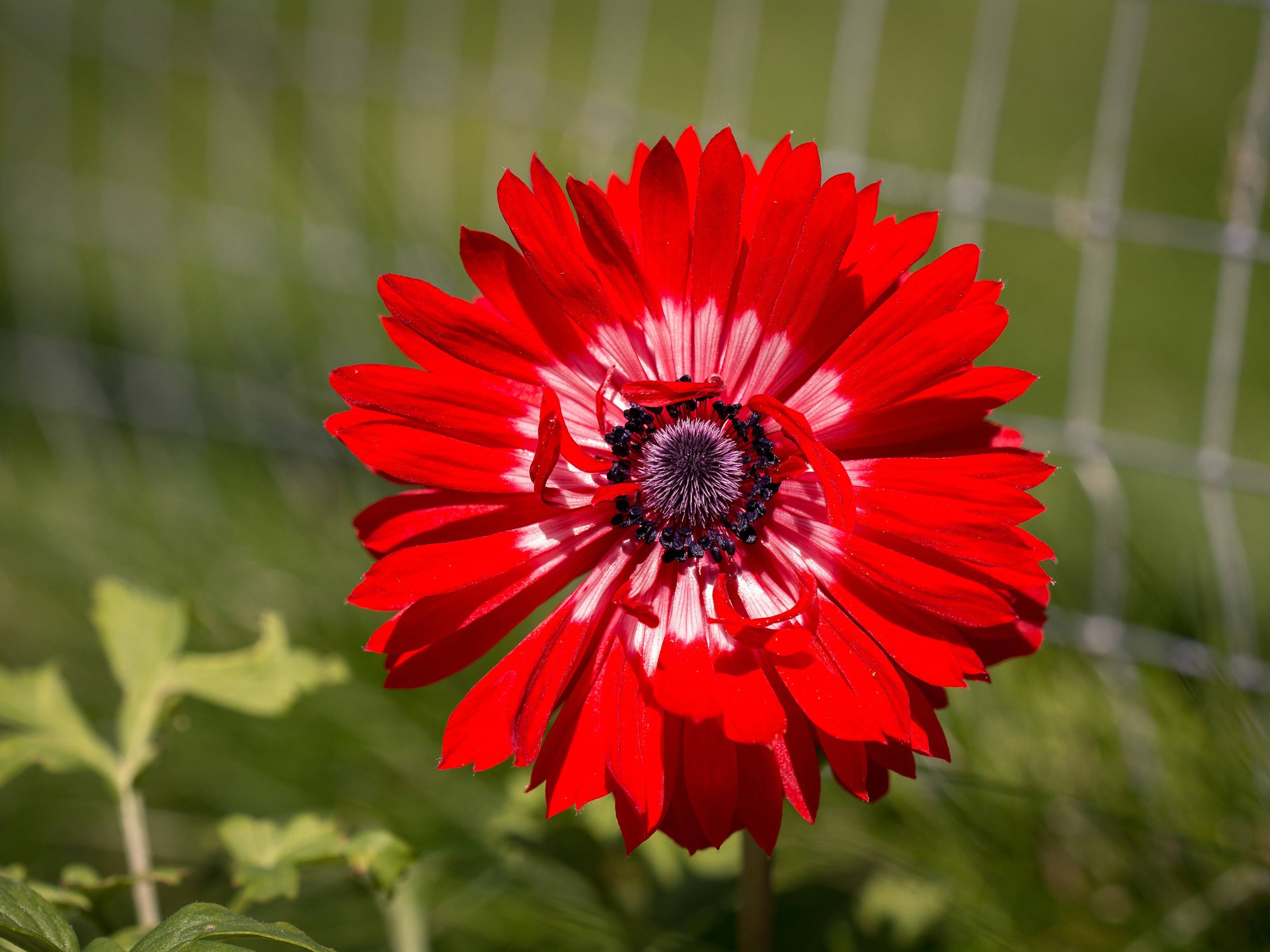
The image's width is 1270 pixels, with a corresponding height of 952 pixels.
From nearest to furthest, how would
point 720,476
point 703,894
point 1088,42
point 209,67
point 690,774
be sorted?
point 690,774 → point 720,476 → point 703,894 → point 1088,42 → point 209,67

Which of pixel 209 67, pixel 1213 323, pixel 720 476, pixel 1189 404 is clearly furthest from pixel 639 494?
pixel 209 67

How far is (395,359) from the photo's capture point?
230 centimetres

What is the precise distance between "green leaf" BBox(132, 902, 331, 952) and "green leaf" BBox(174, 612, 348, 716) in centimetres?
41

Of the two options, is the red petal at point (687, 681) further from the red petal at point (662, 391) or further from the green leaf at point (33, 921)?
the green leaf at point (33, 921)

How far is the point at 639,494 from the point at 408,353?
0.95ft

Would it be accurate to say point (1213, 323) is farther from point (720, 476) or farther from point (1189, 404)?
point (720, 476)

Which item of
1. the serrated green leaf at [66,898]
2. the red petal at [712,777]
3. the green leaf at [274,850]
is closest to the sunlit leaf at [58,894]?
the serrated green leaf at [66,898]

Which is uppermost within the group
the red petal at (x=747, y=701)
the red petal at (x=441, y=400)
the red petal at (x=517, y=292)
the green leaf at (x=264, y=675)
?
the red petal at (x=517, y=292)

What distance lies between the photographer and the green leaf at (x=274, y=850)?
1.07 meters

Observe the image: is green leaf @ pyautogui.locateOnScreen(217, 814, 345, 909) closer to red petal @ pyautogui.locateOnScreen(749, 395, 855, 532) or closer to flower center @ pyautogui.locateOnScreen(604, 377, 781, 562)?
flower center @ pyautogui.locateOnScreen(604, 377, 781, 562)

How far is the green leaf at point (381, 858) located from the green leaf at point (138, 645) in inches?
13.8

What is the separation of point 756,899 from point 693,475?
0.42 metres

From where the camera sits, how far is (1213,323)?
2.73 meters

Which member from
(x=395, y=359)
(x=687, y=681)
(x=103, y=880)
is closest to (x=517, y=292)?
(x=687, y=681)
